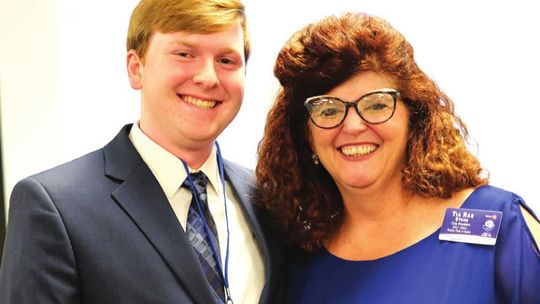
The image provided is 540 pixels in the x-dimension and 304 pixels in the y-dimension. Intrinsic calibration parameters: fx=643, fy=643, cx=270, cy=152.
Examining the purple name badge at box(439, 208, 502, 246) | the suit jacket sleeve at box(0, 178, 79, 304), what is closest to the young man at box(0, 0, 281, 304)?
the suit jacket sleeve at box(0, 178, 79, 304)

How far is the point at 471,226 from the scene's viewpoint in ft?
5.64

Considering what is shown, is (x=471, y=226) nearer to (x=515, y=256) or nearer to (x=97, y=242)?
(x=515, y=256)

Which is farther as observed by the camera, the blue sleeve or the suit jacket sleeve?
the blue sleeve

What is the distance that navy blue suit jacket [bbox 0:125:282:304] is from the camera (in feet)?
4.90

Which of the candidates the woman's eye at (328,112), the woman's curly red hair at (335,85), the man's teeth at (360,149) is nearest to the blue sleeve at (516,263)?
the woman's curly red hair at (335,85)

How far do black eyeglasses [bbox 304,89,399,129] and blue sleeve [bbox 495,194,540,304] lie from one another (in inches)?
16.5

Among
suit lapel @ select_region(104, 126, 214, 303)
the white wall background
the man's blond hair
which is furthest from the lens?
the white wall background

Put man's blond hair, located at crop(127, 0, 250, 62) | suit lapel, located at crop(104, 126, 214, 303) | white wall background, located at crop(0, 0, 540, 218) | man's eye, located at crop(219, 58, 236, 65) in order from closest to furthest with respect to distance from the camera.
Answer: suit lapel, located at crop(104, 126, 214, 303), man's blond hair, located at crop(127, 0, 250, 62), man's eye, located at crop(219, 58, 236, 65), white wall background, located at crop(0, 0, 540, 218)

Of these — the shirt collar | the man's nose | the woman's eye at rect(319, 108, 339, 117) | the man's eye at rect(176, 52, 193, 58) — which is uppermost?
the man's eye at rect(176, 52, 193, 58)

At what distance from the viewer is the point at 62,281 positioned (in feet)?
4.91

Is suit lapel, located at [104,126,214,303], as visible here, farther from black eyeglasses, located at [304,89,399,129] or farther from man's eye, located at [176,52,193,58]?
black eyeglasses, located at [304,89,399,129]

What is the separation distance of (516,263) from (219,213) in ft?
2.65

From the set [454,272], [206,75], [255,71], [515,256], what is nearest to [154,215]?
[206,75]

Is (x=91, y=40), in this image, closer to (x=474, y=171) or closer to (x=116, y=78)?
(x=116, y=78)
